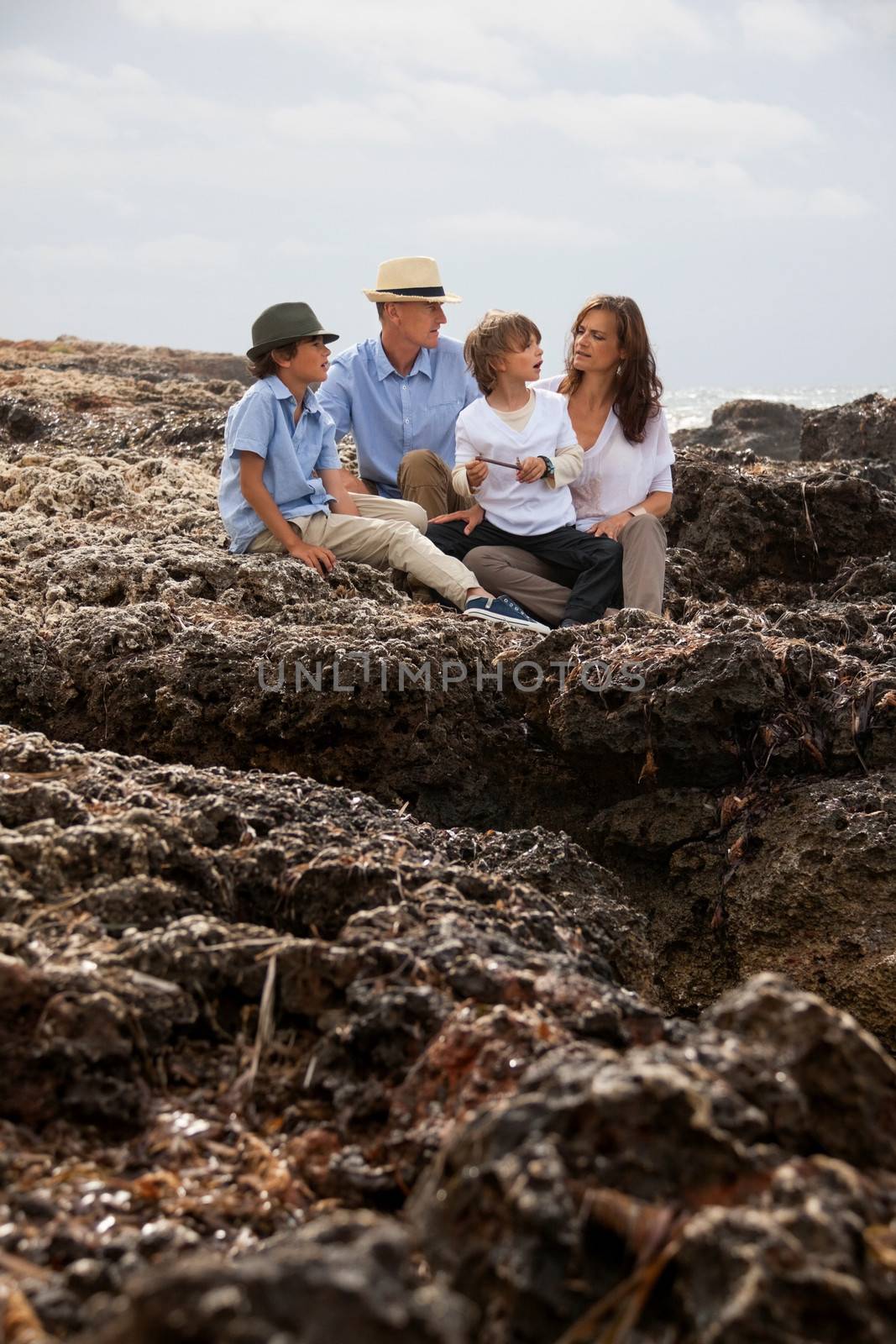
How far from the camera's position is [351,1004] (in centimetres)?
192

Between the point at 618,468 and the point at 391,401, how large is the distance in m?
1.31

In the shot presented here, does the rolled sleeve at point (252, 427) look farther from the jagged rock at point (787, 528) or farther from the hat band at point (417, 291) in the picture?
the jagged rock at point (787, 528)

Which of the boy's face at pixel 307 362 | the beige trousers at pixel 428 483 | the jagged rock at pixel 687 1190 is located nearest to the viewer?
the jagged rock at pixel 687 1190

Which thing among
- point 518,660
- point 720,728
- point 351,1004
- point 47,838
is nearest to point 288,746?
point 518,660

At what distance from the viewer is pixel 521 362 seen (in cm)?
561

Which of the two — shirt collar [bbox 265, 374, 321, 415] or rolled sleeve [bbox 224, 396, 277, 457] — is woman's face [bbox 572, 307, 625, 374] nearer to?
shirt collar [bbox 265, 374, 321, 415]

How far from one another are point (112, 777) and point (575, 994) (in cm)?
120

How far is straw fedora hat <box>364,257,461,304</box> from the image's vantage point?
6266 millimetres

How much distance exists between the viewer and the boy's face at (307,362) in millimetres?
5422

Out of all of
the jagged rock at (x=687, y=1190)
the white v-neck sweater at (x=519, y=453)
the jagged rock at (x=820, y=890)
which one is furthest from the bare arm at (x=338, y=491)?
the jagged rock at (x=687, y=1190)

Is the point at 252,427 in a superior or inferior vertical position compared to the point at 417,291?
inferior

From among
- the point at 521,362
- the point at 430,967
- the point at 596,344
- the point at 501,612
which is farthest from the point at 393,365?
the point at 430,967

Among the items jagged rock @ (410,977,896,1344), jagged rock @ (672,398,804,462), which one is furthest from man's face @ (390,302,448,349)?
jagged rock @ (672,398,804,462)

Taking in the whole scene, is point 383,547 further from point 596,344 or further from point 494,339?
point 596,344
